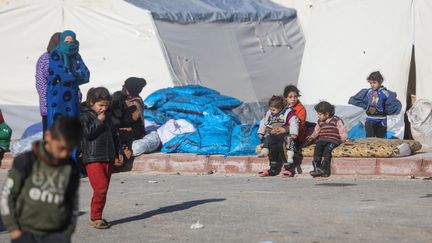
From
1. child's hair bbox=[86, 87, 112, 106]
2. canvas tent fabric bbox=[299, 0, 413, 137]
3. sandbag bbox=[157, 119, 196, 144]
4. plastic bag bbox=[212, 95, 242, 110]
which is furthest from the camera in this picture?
canvas tent fabric bbox=[299, 0, 413, 137]

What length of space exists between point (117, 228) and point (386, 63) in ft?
24.7

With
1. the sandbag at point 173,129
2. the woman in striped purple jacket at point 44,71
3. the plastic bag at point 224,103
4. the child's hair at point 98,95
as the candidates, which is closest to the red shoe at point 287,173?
the sandbag at point 173,129

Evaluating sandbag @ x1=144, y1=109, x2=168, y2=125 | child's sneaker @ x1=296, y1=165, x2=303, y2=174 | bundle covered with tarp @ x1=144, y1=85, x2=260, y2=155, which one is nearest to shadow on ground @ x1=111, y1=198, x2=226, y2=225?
child's sneaker @ x1=296, y1=165, x2=303, y2=174

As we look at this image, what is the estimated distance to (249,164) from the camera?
39.6 feet

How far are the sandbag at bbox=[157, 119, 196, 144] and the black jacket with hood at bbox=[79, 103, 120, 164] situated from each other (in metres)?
4.87

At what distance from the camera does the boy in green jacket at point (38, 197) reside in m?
5.05

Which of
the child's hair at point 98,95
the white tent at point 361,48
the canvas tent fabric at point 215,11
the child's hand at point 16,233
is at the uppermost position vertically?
the canvas tent fabric at point 215,11

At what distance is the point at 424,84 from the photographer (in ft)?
48.0

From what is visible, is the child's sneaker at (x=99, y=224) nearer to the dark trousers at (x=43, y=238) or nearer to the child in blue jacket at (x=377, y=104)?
the dark trousers at (x=43, y=238)

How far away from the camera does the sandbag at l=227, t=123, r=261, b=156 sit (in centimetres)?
1244

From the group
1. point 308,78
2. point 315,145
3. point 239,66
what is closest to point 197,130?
point 315,145

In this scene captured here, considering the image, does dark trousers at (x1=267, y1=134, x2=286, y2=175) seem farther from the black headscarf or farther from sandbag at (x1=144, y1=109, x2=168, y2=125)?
sandbag at (x1=144, y1=109, x2=168, y2=125)

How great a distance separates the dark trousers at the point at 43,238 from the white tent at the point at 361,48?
32.2ft

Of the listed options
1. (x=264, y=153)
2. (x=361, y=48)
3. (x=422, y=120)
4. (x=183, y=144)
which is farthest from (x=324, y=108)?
(x=361, y=48)
